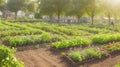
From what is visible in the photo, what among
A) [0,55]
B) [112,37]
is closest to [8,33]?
[112,37]

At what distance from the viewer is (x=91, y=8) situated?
48438mm

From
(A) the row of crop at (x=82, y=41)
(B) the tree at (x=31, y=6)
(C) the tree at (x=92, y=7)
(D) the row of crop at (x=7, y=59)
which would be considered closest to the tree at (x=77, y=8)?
(C) the tree at (x=92, y=7)

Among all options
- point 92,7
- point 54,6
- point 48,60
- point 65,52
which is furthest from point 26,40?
point 54,6

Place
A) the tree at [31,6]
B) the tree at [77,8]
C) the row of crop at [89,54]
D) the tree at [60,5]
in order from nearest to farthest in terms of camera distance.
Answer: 1. the row of crop at [89,54]
2. the tree at [60,5]
3. the tree at [77,8]
4. the tree at [31,6]

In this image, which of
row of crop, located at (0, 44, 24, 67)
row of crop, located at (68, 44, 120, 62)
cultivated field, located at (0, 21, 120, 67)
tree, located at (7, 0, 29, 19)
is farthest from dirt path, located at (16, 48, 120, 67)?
tree, located at (7, 0, 29, 19)

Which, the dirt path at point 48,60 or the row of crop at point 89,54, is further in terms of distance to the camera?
the row of crop at point 89,54

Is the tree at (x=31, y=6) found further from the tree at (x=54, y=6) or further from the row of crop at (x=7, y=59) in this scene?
the row of crop at (x=7, y=59)

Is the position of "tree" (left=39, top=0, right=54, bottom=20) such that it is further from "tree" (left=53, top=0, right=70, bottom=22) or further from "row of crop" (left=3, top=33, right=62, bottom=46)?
"row of crop" (left=3, top=33, right=62, bottom=46)

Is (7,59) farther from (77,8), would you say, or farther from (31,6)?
(31,6)

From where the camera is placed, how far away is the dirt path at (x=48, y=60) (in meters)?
12.7

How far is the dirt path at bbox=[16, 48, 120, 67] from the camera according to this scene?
12670 mm

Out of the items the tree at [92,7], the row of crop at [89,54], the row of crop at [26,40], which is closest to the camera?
the row of crop at [89,54]

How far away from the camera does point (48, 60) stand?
13.4m

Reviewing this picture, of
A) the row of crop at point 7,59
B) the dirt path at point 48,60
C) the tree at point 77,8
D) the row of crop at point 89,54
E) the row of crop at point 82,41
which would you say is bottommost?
the dirt path at point 48,60
